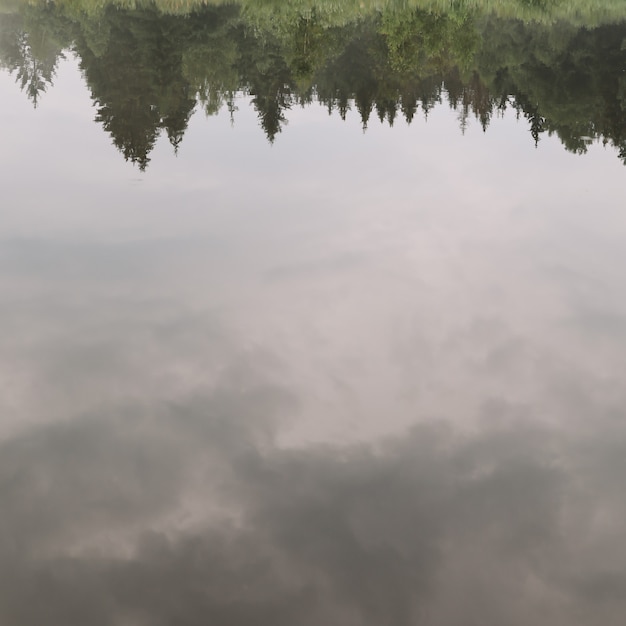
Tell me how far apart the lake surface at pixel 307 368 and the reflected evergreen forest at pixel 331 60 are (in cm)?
76

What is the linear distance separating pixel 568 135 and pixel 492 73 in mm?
14358

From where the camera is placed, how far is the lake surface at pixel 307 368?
9055 mm

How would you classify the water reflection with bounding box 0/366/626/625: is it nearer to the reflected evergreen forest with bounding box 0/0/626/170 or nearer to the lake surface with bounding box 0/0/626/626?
the lake surface with bounding box 0/0/626/626

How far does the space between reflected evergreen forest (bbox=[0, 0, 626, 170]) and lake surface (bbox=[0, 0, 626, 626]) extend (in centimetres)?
76

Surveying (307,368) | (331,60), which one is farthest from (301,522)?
(331,60)

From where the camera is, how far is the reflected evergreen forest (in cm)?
3162

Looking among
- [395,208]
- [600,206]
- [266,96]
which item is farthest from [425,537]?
[266,96]

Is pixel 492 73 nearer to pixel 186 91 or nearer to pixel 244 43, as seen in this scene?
pixel 244 43

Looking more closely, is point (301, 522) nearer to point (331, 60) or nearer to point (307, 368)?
point (307, 368)

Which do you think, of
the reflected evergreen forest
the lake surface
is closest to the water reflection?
the lake surface

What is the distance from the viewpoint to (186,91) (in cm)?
→ 3359

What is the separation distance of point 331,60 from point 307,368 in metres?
35.0

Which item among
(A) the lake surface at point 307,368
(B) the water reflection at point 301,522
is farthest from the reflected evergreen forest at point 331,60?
(B) the water reflection at point 301,522

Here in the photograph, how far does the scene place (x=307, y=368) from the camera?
13.6 meters
